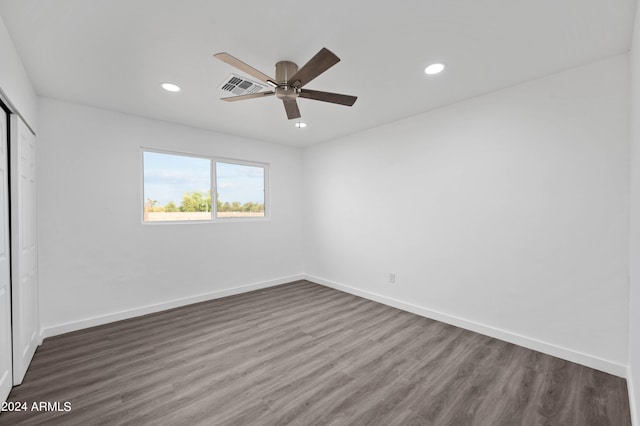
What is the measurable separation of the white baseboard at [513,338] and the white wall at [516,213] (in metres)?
0.01

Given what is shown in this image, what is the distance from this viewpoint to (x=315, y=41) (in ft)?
6.46

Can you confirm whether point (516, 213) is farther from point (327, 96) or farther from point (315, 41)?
point (315, 41)

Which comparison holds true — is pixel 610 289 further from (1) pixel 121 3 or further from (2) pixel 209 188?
(2) pixel 209 188

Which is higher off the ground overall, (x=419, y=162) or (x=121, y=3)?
(x=121, y=3)

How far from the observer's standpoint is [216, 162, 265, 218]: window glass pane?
14.3 ft

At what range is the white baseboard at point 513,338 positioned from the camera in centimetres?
226

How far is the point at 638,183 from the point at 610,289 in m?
1.18

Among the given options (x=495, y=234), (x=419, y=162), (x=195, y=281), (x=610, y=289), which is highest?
(x=419, y=162)

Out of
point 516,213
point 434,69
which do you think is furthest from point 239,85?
point 516,213

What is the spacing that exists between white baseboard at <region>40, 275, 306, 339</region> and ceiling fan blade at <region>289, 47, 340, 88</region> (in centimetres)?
328

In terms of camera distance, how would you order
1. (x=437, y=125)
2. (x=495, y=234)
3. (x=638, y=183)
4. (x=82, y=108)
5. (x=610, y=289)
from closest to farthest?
(x=638, y=183) < (x=610, y=289) < (x=495, y=234) < (x=82, y=108) < (x=437, y=125)

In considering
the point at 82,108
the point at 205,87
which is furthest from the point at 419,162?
the point at 82,108

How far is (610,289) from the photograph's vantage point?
225cm

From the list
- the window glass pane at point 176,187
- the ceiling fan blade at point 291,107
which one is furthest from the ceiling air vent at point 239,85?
the window glass pane at point 176,187
